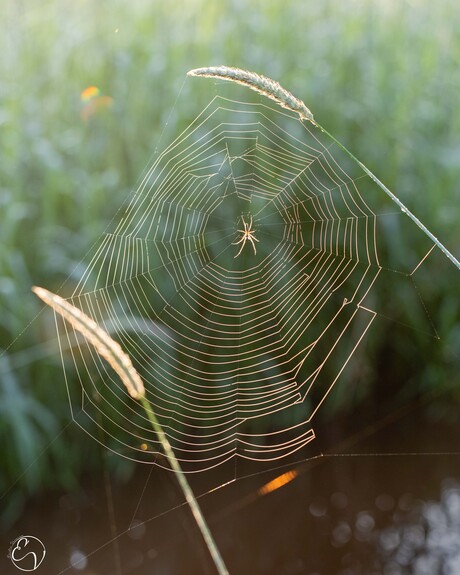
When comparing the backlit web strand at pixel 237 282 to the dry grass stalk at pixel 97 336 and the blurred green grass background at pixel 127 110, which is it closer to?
the blurred green grass background at pixel 127 110

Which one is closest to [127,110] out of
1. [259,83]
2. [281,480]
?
[281,480]

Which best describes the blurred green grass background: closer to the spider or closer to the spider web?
the spider web

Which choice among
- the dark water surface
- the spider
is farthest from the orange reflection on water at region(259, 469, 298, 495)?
the spider

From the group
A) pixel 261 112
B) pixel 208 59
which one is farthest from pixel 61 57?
pixel 261 112

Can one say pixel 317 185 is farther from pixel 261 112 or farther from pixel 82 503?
pixel 82 503

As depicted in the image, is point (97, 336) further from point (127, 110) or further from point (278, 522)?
point (127, 110)
